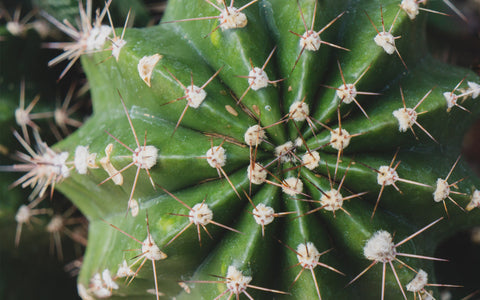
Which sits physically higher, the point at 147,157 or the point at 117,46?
the point at 117,46

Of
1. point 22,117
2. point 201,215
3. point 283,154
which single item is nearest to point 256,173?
point 283,154

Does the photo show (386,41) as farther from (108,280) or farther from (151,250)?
(108,280)

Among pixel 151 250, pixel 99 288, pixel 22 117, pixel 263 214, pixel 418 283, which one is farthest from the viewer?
pixel 22 117

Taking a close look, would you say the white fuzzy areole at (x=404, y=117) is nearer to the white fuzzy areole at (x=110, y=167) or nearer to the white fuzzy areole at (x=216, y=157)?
the white fuzzy areole at (x=216, y=157)

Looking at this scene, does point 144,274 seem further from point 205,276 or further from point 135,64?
point 135,64

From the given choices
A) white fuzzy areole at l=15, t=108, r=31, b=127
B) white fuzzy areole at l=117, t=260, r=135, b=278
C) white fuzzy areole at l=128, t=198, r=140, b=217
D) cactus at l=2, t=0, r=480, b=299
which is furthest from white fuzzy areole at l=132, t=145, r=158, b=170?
white fuzzy areole at l=15, t=108, r=31, b=127

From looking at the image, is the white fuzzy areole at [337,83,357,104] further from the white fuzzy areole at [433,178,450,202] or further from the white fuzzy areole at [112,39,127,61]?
the white fuzzy areole at [112,39,127,61]

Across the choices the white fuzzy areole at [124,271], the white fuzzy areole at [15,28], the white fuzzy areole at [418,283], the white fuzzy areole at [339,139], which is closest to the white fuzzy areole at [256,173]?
the white fuzzy areole at [339,139]
